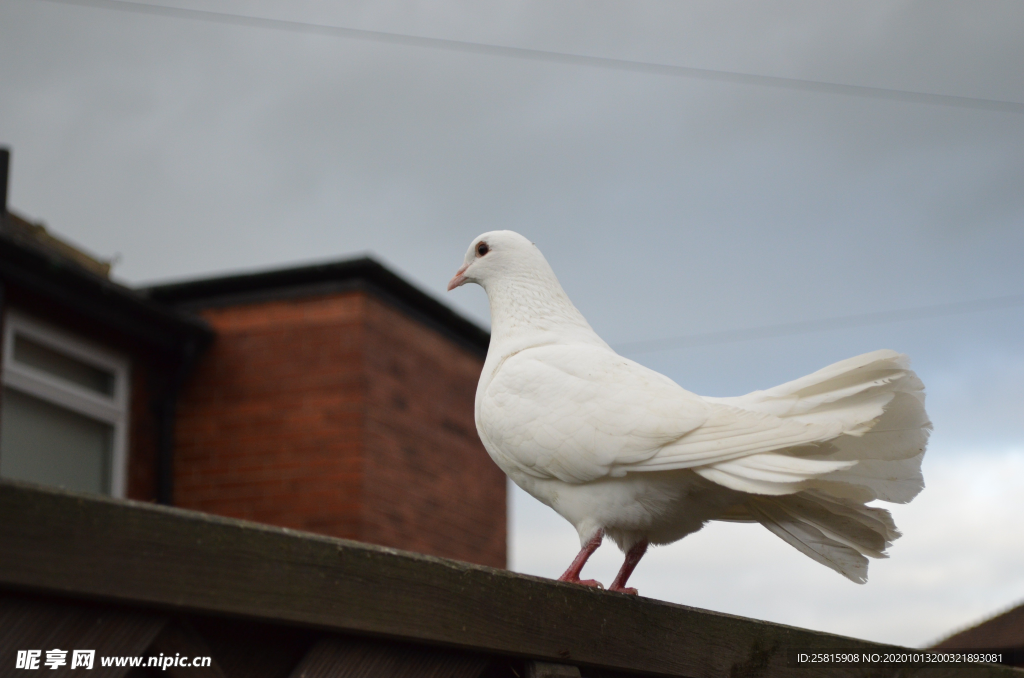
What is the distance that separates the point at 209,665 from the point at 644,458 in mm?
1359

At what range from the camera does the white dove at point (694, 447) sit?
2201 millimetres

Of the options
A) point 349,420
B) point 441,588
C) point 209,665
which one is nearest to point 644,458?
point 441,588

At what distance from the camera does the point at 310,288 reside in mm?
8492

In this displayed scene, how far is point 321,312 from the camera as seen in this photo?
331 inches

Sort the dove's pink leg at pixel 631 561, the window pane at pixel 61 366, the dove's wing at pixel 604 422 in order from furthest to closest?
the window pane at pixel 61 366 < the dove's pink leg at pixel 631 561 < the dove's wing at pixel 604 422

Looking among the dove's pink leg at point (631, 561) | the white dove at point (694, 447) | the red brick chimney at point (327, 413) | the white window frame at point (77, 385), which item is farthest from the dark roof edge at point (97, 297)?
the dove's pink leg at point (631, 561)

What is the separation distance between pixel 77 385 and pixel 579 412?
6457 millimetres

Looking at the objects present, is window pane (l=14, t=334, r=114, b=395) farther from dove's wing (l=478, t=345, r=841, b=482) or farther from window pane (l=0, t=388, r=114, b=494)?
dove's wing (l=478, t=345, r=841, b=482)

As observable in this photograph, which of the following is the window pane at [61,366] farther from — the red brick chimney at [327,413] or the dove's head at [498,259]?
the dove's head at [498,259]

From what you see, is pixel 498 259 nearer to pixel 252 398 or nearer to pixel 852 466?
pixel 852 466

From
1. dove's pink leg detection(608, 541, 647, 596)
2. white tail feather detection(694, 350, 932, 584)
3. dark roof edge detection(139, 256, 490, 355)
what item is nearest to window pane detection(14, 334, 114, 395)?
dark roof edge detection(139, 256, 490, 355)

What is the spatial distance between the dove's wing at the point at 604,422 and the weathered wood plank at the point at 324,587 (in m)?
0.50

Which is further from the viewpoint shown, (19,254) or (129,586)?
(19,254)

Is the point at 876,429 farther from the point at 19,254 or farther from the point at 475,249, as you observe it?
the point at 19,254
